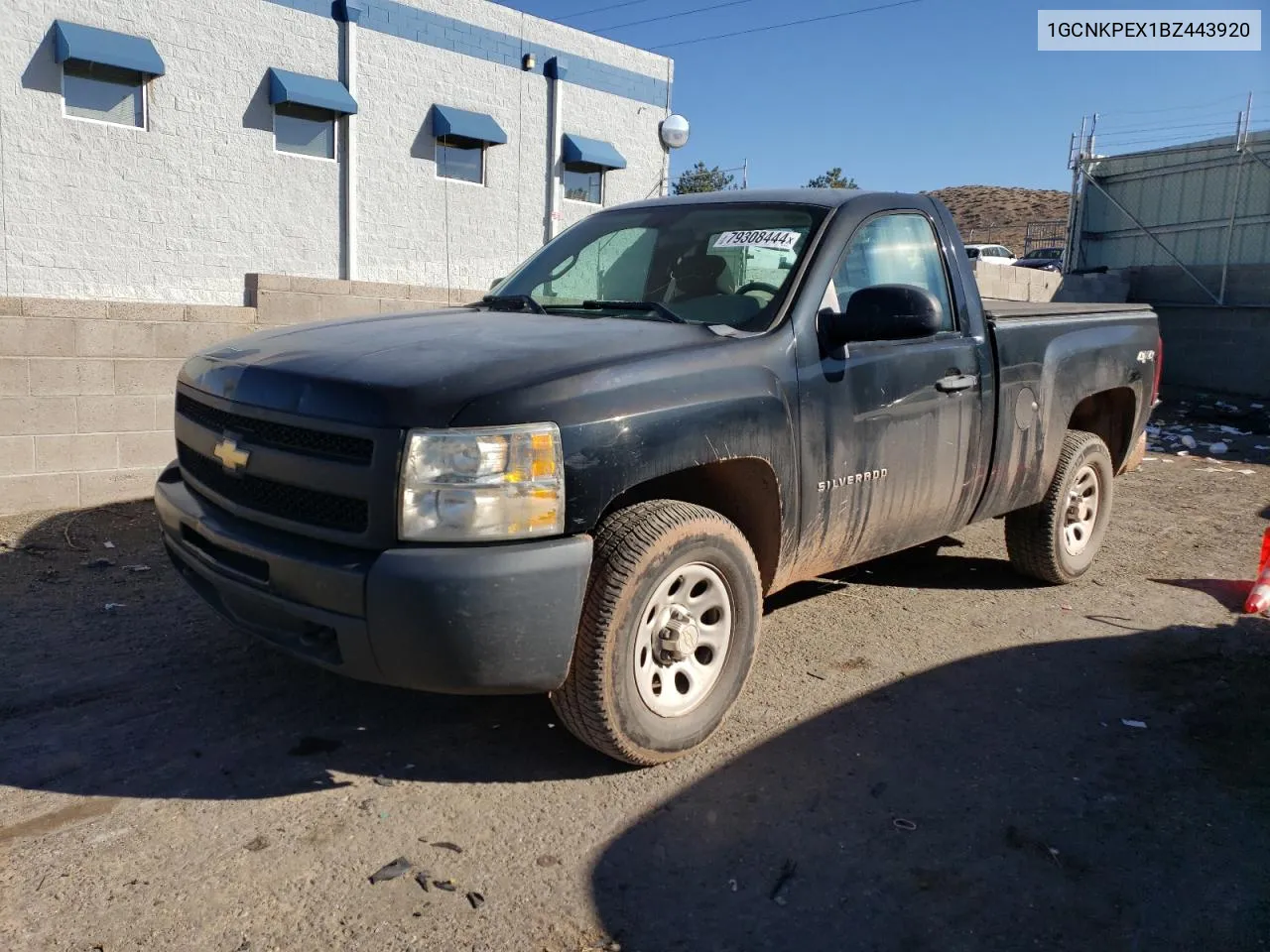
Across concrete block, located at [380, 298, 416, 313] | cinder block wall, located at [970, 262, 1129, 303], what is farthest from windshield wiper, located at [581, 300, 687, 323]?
cinder block wall, located at [970, 262, 1129, 303]

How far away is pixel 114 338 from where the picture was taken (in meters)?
6.32

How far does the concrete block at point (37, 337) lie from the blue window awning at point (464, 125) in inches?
436

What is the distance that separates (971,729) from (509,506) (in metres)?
1.99

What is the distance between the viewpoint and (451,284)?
1664 cm

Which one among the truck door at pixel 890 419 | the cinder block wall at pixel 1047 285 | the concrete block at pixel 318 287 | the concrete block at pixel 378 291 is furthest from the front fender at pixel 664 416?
the cinder block wall at pixel 1047 285

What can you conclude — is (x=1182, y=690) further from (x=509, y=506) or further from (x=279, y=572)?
(x=279, y=572)

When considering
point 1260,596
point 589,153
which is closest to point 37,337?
point 1260,596

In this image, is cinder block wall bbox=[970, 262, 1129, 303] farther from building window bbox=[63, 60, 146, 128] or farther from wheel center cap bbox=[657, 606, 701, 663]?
building window bbox=[63, 60, 146, 128]

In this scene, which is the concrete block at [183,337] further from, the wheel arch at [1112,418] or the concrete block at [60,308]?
the wheel arch at [1112,418]

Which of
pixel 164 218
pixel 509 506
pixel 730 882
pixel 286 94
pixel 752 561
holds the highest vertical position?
pixel 286 94

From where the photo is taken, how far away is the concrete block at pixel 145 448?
6.43 m

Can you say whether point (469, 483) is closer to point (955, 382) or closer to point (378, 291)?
point (955, 382)

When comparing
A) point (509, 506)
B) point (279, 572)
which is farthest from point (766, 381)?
point (279, 572)

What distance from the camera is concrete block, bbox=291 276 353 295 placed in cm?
738
